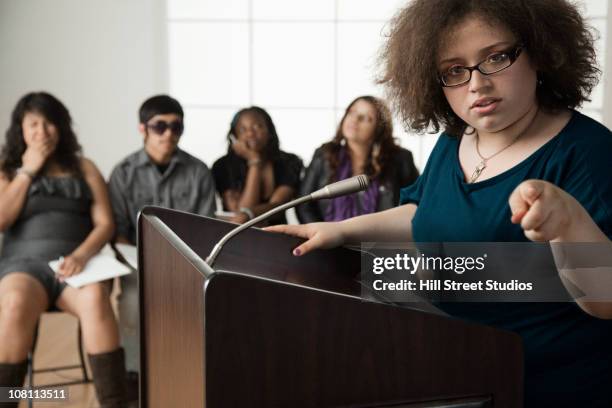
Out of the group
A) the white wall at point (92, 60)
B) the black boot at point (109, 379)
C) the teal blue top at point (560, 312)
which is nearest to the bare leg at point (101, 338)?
the black boot at point (109, 379)

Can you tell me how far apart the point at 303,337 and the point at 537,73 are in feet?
2.09

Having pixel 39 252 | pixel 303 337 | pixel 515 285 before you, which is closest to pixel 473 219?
pixel 515 285

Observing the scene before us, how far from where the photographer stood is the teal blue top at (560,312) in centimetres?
107

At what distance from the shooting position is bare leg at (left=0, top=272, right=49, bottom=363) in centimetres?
258

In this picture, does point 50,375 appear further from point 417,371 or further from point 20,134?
point 417,371

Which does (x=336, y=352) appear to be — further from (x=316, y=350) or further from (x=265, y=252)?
(x=265, y=252)

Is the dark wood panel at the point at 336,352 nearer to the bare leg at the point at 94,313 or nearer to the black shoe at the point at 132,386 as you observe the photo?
the bare leg at the point at 94,313

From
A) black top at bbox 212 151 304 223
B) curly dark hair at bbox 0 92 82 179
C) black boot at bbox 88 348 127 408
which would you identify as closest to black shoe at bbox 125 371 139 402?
black boot at bbox 88 348 127 408

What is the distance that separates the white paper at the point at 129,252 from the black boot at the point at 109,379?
44 centimetres

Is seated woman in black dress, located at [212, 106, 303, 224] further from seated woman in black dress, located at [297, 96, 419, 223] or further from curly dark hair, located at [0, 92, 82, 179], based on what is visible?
curly dark hair, located at [0, 92, 82, 179]

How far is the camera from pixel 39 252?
2994 millimetres

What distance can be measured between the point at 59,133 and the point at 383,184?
149 cm

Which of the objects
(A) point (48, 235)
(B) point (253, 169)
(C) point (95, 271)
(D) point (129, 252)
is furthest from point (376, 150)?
(A) point (48, 235)

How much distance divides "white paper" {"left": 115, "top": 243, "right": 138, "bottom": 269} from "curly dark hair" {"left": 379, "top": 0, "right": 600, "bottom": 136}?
6.19 ft
